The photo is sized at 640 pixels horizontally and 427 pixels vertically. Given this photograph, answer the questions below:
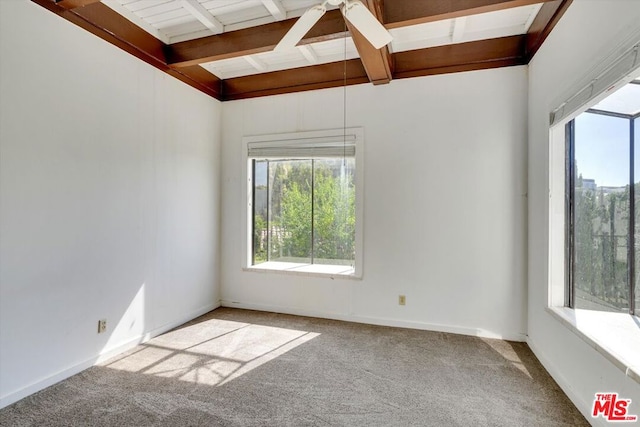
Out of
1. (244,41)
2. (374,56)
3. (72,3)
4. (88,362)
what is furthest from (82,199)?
(374,56)

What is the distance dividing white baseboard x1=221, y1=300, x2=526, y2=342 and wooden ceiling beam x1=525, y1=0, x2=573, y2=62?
255cm

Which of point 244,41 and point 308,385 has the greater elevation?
point 244,41

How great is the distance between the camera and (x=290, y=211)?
402cm

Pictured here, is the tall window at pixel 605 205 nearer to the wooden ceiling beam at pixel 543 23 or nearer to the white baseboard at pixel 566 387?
the white baseboard at pixel 566 387

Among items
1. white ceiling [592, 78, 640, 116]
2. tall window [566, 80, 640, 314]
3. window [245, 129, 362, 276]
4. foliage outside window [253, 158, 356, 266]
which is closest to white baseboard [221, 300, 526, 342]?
window [245, 129, 362, 276]

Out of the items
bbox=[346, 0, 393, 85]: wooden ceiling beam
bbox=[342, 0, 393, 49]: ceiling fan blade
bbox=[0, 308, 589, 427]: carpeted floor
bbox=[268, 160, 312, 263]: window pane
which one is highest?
bbox=[346, 0, 393, 85]: wooden ceiling beam

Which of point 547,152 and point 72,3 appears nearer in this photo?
point 72,3

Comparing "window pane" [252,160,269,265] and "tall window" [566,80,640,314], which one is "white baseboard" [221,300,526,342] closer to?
"window pane" [252,160,269,265]

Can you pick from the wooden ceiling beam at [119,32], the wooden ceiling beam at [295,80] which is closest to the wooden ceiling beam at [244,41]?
the wooden ceiling beam at [119,32]

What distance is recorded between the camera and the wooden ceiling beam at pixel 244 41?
2584 millimetres

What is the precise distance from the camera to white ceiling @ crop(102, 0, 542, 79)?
251 cm

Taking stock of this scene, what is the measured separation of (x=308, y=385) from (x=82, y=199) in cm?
216

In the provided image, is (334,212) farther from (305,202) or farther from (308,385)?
(308,385)

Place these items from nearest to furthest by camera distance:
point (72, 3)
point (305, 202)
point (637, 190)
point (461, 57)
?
point (637, 190) → point (72, 3) → point (461, 57) → point (305, 202)
